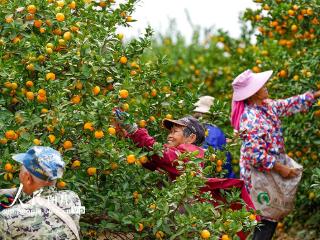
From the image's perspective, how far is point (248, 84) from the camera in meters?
6.52

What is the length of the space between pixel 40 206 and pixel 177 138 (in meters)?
1.52

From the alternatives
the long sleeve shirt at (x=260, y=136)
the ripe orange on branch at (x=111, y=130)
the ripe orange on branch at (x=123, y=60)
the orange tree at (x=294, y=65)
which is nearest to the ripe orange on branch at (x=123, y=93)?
the ripe orange on branch at (x=111, y=130)

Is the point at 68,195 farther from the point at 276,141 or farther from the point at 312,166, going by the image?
the point at 312,166

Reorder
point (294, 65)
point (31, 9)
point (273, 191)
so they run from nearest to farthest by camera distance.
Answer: point (31, 9) → point (273, 191) → point (294, 65)

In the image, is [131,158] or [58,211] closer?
[58,211]

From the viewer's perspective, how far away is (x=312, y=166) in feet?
24.9

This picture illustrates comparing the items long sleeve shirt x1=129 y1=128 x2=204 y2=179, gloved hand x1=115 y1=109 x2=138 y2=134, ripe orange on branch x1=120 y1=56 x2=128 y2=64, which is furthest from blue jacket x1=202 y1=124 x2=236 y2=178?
gloved hand x1=115 y1=109 x2=138 y2=134

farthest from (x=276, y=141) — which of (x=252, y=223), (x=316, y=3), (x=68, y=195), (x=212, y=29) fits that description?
(x=212, y=29)

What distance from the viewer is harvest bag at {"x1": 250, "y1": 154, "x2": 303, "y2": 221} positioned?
6.55 metres

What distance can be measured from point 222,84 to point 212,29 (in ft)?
13.9

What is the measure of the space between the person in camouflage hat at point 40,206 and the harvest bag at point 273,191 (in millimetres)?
2440

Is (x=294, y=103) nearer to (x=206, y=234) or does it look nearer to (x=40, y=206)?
(x=206, y=234)

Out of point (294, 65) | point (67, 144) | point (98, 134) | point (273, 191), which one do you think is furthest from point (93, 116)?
point (294, 65)

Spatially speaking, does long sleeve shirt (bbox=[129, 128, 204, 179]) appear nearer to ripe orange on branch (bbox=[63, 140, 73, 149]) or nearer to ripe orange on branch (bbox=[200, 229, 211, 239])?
ripe orange on branch (bbox=[63, 140, 73, 149])
